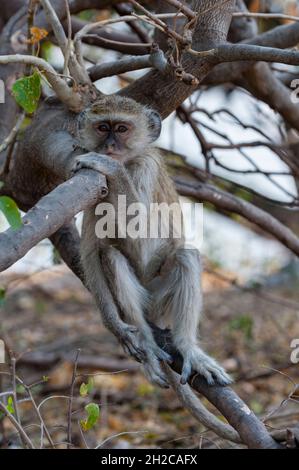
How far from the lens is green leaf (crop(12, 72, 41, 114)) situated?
3814 millimetres

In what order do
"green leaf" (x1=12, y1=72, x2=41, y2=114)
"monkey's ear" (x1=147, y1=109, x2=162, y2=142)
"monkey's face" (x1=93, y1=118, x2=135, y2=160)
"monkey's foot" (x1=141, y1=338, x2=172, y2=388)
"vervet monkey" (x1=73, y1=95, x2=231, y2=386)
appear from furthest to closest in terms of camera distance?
"monkey's ear" (x1=147, y1=109, x2=162, y2=142)
"monkey's face" (x1=93, y1=118, x2=135, y2=160)
"vervet monkey" (x1=73, y1=95, x2=231, y2=386)
"monkey's foot" (x1=141, y1=338, x2=172, y2=388)
"green leaf" (x1=12, y1=72, x2=41, y2=114)

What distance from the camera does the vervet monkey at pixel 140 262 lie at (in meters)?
4.70

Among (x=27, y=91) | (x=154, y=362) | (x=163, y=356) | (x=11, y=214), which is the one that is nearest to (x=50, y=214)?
(x=11, y=214)

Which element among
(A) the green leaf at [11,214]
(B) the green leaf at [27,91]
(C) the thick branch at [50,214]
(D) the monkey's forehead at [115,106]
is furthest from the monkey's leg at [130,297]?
(A) the green leaf at [11,214]

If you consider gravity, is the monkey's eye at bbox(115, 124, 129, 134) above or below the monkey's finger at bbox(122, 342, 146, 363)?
above

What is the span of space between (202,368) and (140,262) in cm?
97

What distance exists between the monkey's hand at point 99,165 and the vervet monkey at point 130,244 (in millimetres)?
78

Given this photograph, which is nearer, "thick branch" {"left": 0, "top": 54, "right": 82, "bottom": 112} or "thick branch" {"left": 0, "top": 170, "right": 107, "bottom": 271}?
"thick branch" {"left": 0, "top": 170, "right": 107, "bottom": 271}

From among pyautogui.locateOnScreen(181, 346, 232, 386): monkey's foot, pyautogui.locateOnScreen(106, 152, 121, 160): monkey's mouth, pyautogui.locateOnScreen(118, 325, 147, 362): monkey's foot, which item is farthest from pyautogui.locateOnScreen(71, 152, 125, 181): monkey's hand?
pyautogui.locateOnScreen(181, 346, 232, 386): monkey's foot

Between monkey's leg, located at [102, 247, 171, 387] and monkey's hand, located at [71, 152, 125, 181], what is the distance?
77cm

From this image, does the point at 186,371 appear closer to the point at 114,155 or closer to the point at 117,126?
the point at 114,155

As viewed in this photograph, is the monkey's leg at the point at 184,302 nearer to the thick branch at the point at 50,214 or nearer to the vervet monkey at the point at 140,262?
the vervet monkey at the point at 140,262

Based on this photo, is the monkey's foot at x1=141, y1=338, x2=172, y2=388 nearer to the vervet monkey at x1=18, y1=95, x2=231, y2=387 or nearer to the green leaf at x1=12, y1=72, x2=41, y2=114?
the vervet monkey at x1=18, y1=95, x2=231, y2=387

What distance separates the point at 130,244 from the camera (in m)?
5.09
